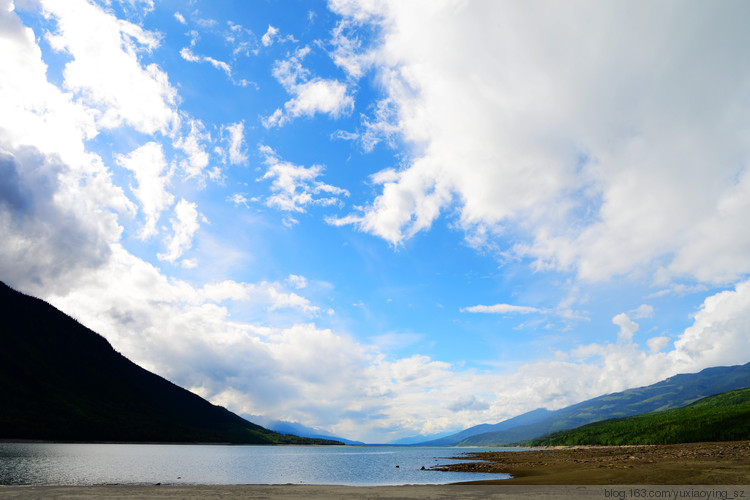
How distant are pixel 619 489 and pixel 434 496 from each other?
15.4m

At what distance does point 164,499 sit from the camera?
87.9 feet

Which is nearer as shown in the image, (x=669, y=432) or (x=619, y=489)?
(x=619, y=489)

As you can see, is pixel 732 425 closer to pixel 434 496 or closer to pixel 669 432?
pixel 669 432

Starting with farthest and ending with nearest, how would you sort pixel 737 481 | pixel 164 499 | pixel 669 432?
pixel 669 432
pixel 737 481
pixel 164 499

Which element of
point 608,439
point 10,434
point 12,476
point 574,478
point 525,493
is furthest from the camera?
point 10,434

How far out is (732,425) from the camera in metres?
115

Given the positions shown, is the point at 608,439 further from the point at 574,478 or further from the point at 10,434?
the point at 10,434

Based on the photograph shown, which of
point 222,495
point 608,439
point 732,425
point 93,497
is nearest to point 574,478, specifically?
point 222,495

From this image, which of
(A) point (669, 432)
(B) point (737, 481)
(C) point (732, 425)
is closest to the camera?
(B) point (737, 481)

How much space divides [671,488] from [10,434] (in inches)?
10903

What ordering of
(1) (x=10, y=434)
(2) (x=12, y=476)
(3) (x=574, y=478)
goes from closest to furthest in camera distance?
(3) (x=574, y=478) < (2) (x=12, y=476) < (1) (x=10, y=434)

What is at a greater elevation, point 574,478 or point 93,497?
Result: point 93,497

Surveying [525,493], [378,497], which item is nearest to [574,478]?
[525,493]

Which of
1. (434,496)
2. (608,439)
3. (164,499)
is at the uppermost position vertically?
(164,499)
